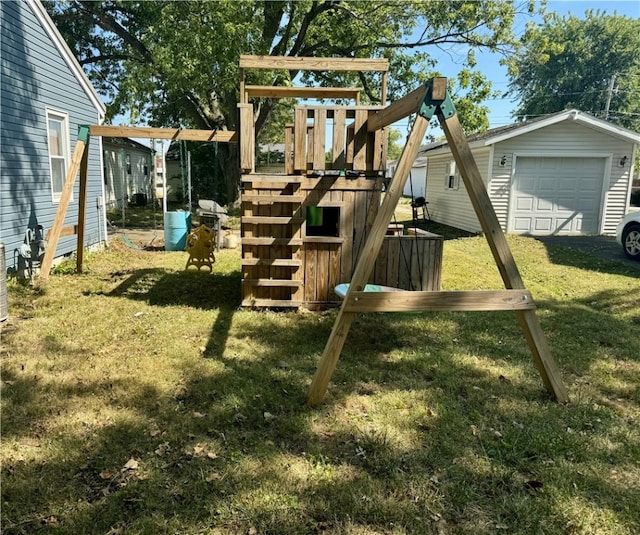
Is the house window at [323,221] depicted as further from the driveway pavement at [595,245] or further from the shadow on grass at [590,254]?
the driveway pavement at [595,245]

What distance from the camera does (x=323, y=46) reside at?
1520cm

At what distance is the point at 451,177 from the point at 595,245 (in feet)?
18.4

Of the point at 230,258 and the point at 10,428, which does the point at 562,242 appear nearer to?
the point at 230,258

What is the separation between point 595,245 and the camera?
1139 cm

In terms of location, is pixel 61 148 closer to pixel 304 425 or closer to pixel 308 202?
pixel 308 202

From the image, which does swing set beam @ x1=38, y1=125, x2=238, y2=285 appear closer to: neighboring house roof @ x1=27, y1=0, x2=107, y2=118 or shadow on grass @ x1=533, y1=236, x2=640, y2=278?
neighboring house roof @ x1=27, y1=0, x2=107, y2=118

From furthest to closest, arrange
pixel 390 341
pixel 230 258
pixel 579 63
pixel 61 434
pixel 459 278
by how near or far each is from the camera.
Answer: pixel 579 63, pixel 230 258, pixel 459 278, pixel 390 341, pixel 61 434

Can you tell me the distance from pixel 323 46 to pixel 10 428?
49.3 feet

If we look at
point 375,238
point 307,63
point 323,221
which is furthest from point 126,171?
point 375,238

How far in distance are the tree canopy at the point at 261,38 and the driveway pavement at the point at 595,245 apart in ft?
15.6

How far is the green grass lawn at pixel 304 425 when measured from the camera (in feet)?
7.63

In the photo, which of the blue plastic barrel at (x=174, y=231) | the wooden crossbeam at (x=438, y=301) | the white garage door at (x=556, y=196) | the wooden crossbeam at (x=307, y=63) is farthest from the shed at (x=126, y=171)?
the wooden crossbeam at (x=438, y=301)

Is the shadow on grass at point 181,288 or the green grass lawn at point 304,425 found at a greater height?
the shadow on grass at point 181,288

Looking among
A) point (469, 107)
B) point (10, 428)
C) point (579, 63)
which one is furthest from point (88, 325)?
point (579, 63)
